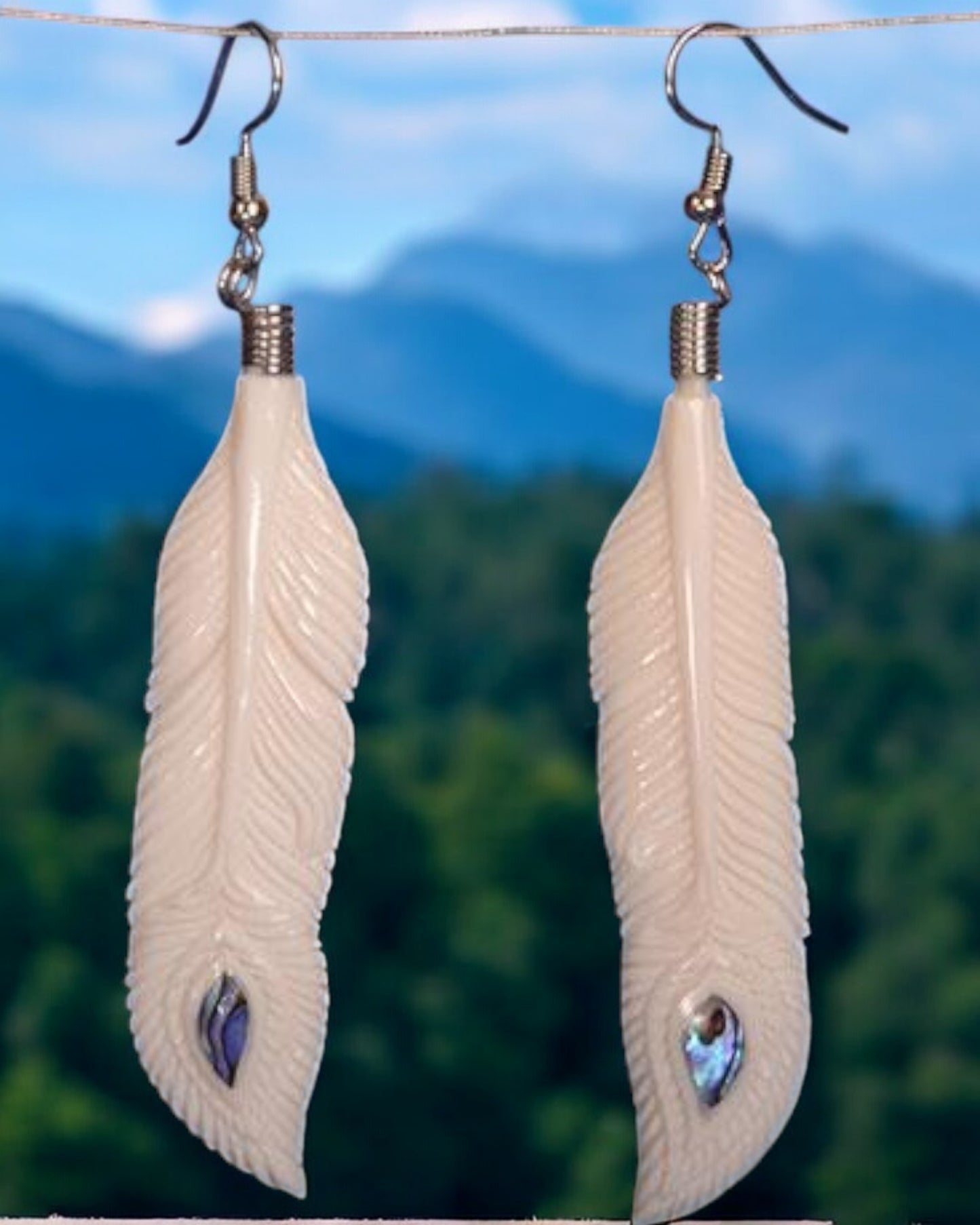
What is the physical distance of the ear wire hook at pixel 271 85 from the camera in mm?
1012

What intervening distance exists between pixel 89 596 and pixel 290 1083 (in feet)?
4.39

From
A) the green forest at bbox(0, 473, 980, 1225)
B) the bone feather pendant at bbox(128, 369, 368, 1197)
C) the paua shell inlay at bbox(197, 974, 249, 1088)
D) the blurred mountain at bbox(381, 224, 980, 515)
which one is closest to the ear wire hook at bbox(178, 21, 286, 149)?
the bone feather pendant at bbox(128, 369, 368, 1197)

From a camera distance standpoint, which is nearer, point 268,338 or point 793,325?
point 268,338

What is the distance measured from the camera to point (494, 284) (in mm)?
2355

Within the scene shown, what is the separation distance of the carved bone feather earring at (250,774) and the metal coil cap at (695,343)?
0.56 feet

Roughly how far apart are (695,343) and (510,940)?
1.26 metres

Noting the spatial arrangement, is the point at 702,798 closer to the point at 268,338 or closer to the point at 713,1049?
the point at 713,1049

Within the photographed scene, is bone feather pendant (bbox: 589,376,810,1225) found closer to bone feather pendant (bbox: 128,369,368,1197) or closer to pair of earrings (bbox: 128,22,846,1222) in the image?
pair of earrings (bbox: 128,22,846,1222)

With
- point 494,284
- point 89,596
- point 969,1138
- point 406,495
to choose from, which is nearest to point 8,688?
point 89,596

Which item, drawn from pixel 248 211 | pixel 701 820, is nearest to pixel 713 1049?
pixel 701 820

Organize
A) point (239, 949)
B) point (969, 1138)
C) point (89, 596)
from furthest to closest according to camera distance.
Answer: point (89, 596), point (969, 1138), point (239, 949)

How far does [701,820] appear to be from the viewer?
1.02 meters

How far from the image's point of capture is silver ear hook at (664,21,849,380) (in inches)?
39.8

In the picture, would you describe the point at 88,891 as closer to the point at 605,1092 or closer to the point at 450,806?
the point at 450,806
